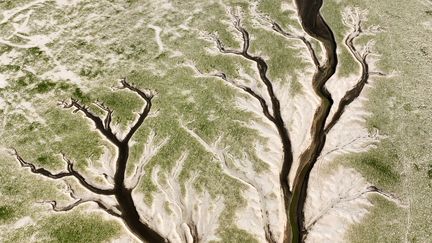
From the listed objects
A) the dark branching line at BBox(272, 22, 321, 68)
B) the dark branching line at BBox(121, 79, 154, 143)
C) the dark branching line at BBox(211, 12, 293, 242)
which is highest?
the dark branching line at BBox(272, 22, 321, 68)

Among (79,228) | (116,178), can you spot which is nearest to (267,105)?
(116,178)

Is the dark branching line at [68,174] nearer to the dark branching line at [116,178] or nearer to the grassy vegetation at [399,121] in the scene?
the dark branching line at [116,178]

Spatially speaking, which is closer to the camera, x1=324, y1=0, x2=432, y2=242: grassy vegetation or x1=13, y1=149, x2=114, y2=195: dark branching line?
x1=324, y1=0, x2=432, y2=242: grassy vegetation

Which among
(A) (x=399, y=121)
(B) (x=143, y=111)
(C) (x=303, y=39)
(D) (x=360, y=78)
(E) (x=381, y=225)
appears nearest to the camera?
(E) (x=381, y=225)

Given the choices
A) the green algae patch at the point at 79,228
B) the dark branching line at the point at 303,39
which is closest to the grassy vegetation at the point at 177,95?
the green algae patch at the point at 79,228

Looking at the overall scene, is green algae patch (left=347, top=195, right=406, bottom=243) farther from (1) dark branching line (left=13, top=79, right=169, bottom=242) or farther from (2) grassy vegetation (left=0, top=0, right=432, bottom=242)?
(1) dark branching line (left=13, top=79, right=169, bottom=242)

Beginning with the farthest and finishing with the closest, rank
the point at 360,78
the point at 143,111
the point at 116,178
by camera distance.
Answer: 1. the point at 360,78
2. the point at 143,111
3. the point at 116,178

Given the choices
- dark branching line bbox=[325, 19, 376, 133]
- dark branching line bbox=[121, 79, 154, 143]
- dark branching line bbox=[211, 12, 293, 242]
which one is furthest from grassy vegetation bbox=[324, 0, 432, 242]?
dark branching line bbox=[121, 79, 154, 143]

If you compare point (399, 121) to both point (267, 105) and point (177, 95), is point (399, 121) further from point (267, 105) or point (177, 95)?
point (177, 95)

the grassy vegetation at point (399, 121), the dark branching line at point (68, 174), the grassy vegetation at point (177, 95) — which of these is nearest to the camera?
the grassy vegetation at point (399, 121)

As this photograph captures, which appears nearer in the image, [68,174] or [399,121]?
[68,174]

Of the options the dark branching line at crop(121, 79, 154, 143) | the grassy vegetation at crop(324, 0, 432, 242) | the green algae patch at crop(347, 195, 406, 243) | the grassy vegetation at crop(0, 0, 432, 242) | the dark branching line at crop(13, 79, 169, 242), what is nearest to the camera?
the green algae patch at crop(347, 195, 406, 243)

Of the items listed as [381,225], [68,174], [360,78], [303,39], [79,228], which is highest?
[303,39]

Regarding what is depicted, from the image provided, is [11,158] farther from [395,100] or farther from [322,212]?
[395,100]
